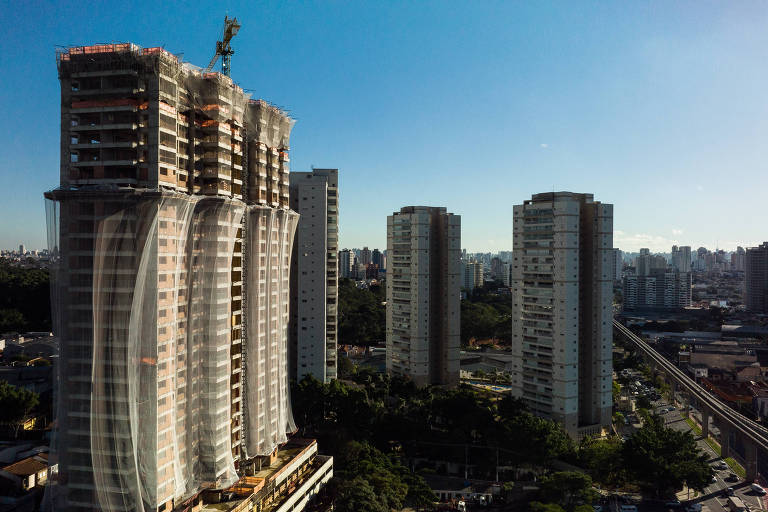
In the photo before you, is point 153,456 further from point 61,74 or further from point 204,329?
point 61,74

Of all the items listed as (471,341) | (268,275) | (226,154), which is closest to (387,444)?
(268,275)

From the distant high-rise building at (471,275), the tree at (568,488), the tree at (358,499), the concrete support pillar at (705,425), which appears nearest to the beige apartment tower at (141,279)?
the tree at (358,499)

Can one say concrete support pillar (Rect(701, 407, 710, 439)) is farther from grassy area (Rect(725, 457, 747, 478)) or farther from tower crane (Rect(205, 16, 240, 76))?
tower crane (Rect(205, 16, 240, 76))

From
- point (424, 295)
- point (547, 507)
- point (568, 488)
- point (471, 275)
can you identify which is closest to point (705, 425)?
point (568, 488)

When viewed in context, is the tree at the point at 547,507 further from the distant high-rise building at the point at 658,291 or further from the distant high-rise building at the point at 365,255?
the distant high-rise building at the point at 365,255

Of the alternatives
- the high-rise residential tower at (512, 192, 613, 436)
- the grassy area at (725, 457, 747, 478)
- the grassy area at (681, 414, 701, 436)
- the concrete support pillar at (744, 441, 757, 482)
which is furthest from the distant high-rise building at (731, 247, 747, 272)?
the high-rise residential tower at (512, 192, 613, 436)
